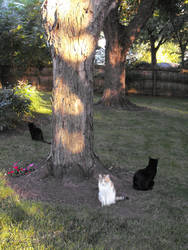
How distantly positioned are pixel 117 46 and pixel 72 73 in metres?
7.85

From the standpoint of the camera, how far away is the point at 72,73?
3527 mm

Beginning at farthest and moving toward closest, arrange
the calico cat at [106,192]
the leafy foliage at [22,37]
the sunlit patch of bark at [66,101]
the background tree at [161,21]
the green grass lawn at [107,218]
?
the leafy foliage at [22,37] < the background tree at [161,21] < the sunlit patch of bark at [66,101] < the calico cat at [106,192] < the green grass lawn at [107,218]

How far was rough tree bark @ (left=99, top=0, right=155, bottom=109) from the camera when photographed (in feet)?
34.8

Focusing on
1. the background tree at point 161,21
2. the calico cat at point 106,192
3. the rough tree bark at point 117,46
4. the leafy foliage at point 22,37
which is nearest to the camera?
the calico cat at point 106,192

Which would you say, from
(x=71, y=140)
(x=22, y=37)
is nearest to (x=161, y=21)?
(x=22, y=37)

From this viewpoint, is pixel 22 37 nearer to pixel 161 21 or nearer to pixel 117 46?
pixel 117 46

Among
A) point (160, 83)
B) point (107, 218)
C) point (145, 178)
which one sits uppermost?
point (160, 83)

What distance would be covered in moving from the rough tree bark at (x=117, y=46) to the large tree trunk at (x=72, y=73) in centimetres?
731

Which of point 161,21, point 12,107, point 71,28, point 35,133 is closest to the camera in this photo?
point 71,28

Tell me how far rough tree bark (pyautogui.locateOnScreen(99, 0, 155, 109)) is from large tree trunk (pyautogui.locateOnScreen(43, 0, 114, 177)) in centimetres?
731

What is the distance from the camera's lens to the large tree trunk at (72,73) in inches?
135

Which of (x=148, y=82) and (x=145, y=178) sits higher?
(x=148, y=82)

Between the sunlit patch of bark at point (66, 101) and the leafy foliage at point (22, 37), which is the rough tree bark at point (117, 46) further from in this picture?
the sunlit patch of bark at point (66, 101)

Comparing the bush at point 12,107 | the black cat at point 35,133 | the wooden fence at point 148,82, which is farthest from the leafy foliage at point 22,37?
the black cat at point 35,133
